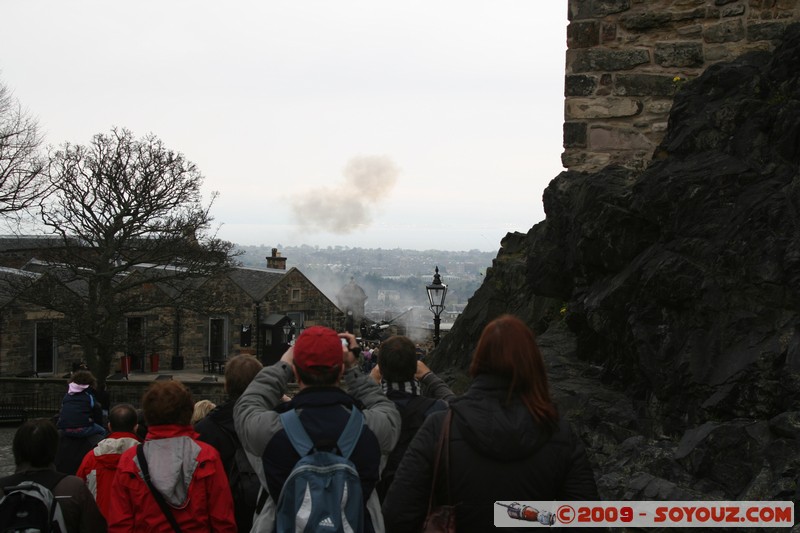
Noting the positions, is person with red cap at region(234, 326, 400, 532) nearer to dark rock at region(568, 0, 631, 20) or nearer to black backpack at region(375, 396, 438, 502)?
black backpack at region(375, 396, 438, 502)

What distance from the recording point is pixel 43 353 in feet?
107

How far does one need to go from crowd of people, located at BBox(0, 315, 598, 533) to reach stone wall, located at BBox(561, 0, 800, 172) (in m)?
5.06

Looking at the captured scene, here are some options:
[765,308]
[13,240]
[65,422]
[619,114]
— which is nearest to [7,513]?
[65,422]

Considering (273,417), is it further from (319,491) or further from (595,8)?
(595,8)

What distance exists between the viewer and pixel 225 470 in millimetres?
4277

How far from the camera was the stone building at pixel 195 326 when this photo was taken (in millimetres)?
28016

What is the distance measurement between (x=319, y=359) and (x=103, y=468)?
2.05 metres

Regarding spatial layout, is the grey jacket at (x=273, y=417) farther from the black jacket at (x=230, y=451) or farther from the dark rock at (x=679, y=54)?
the dark rock at (x=679, y=54)

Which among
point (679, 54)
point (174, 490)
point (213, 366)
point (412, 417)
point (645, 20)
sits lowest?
point (213, 366)

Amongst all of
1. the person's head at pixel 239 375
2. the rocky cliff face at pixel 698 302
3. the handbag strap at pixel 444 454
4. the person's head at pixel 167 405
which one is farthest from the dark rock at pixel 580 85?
the handbag strap at pixel 444 454

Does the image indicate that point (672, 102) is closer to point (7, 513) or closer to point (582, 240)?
point (582, 240)

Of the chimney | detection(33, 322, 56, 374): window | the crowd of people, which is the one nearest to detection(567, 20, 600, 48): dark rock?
the crowd of people

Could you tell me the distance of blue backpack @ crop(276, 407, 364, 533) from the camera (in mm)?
3072

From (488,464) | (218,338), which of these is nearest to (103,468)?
(488,464)
